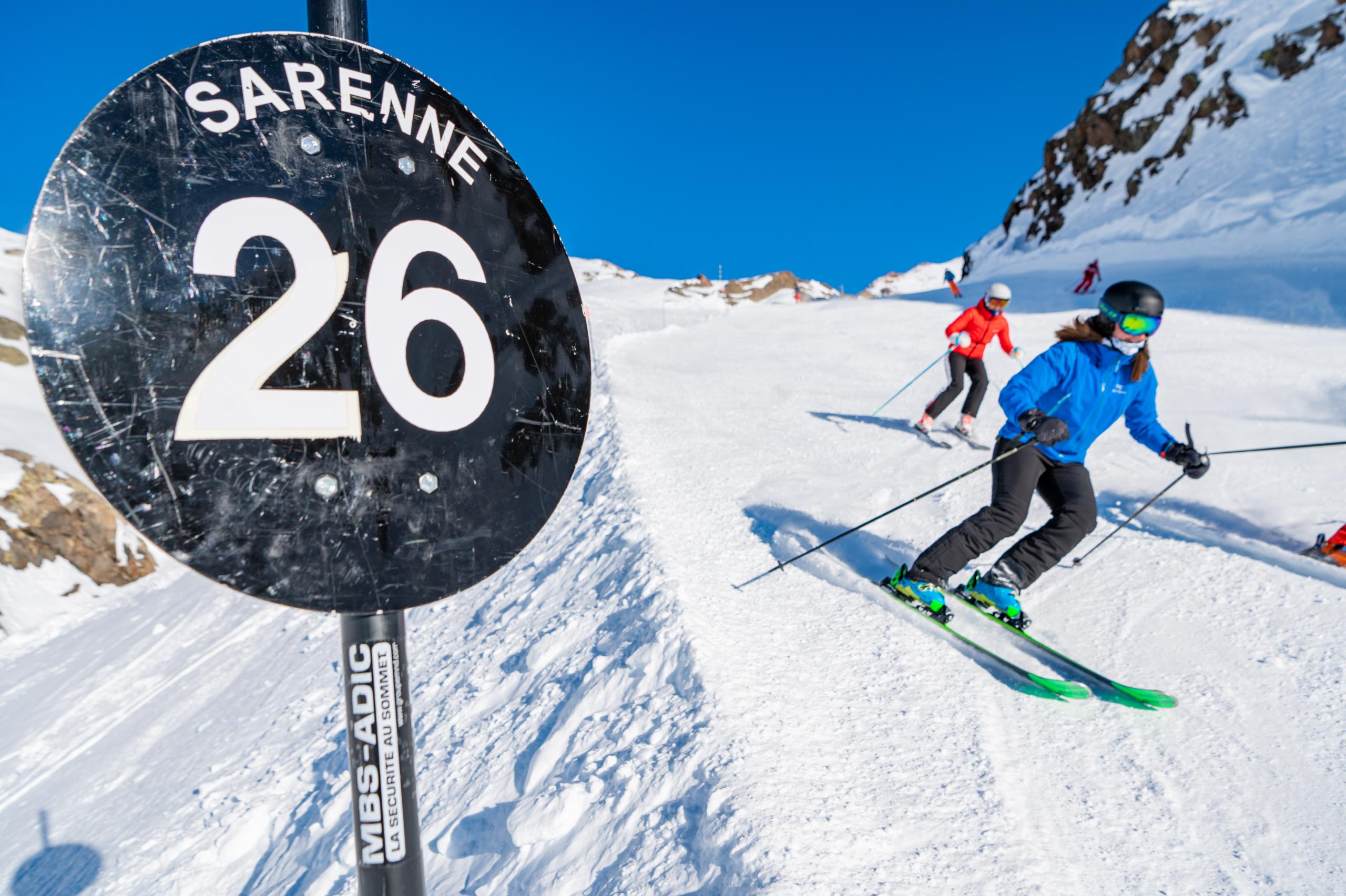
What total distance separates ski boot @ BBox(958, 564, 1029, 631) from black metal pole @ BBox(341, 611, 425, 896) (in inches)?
132

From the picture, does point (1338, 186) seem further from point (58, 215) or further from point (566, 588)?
point (58, 215)

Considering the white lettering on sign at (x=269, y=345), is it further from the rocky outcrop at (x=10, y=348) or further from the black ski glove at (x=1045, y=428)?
the rocky outcrop at (x=10, y=348)

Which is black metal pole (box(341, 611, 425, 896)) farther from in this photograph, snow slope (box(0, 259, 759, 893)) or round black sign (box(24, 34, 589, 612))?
snow slope (box(0, 259, 759, 893))

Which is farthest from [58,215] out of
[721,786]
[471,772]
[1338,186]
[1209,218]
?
[1209,218]

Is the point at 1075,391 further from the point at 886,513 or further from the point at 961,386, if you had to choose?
the point at 961,386

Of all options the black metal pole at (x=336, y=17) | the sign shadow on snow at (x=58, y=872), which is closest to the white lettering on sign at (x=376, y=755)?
the black metal pole at (x=336, y=17)

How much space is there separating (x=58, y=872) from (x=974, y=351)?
319 inches

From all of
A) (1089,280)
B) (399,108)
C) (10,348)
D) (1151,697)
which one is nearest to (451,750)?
(399,108)

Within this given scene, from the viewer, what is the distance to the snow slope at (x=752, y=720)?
2264 mm

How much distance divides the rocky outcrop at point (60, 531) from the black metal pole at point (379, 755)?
9391 millimetres

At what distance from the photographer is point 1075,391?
3.75 meters

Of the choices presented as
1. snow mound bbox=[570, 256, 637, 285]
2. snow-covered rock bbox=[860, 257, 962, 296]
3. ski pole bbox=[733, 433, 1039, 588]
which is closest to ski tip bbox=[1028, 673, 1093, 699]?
ski pole bbox=[733, 433, 1039, 588]

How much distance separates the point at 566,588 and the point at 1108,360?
3167 millimetres

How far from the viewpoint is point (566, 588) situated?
429 centimetres
